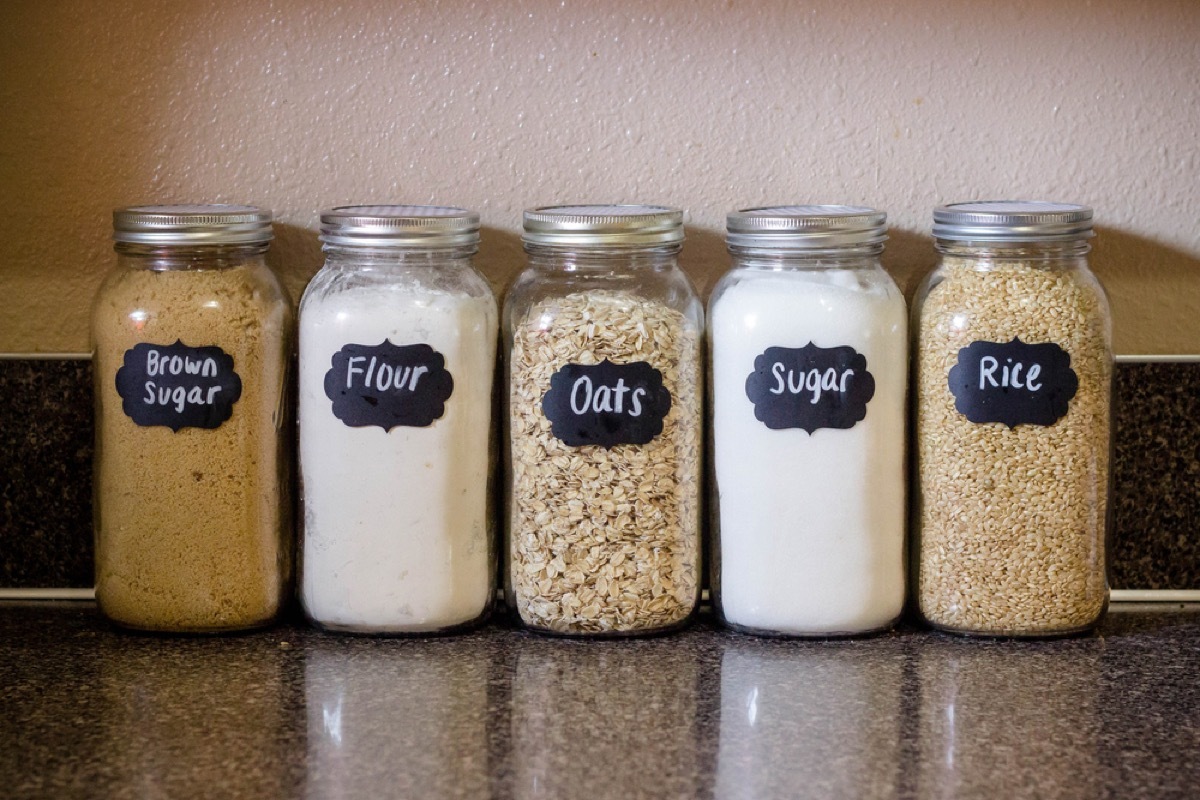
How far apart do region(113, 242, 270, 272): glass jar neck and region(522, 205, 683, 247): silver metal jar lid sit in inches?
10.2

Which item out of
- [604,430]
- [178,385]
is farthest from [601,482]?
[178,385]

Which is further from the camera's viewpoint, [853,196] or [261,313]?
[853,196]

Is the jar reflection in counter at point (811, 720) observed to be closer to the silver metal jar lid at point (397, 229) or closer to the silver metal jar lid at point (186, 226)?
the silver metal jar lid at point (397, 229)

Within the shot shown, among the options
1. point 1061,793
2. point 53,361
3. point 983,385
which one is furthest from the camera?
point 53,361

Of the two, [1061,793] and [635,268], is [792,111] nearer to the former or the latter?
[635,268]

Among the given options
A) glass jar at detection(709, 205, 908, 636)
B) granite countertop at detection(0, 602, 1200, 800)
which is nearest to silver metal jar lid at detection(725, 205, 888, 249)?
glass jar at detection(709, 205, 908, 636)

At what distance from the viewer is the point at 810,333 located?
3.76 ft

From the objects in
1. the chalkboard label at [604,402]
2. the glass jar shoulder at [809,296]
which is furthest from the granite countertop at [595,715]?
the glass jar shoulder at [809,296]

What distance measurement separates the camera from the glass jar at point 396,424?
1.15 m

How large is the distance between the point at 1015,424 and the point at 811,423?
0.57 feet

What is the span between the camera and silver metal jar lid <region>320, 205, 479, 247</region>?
1.16 m

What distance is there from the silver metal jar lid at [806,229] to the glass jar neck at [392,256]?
0.25 metres

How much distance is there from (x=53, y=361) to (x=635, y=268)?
569mm

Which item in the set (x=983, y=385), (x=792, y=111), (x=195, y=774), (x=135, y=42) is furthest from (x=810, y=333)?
(x=135, y=42)
